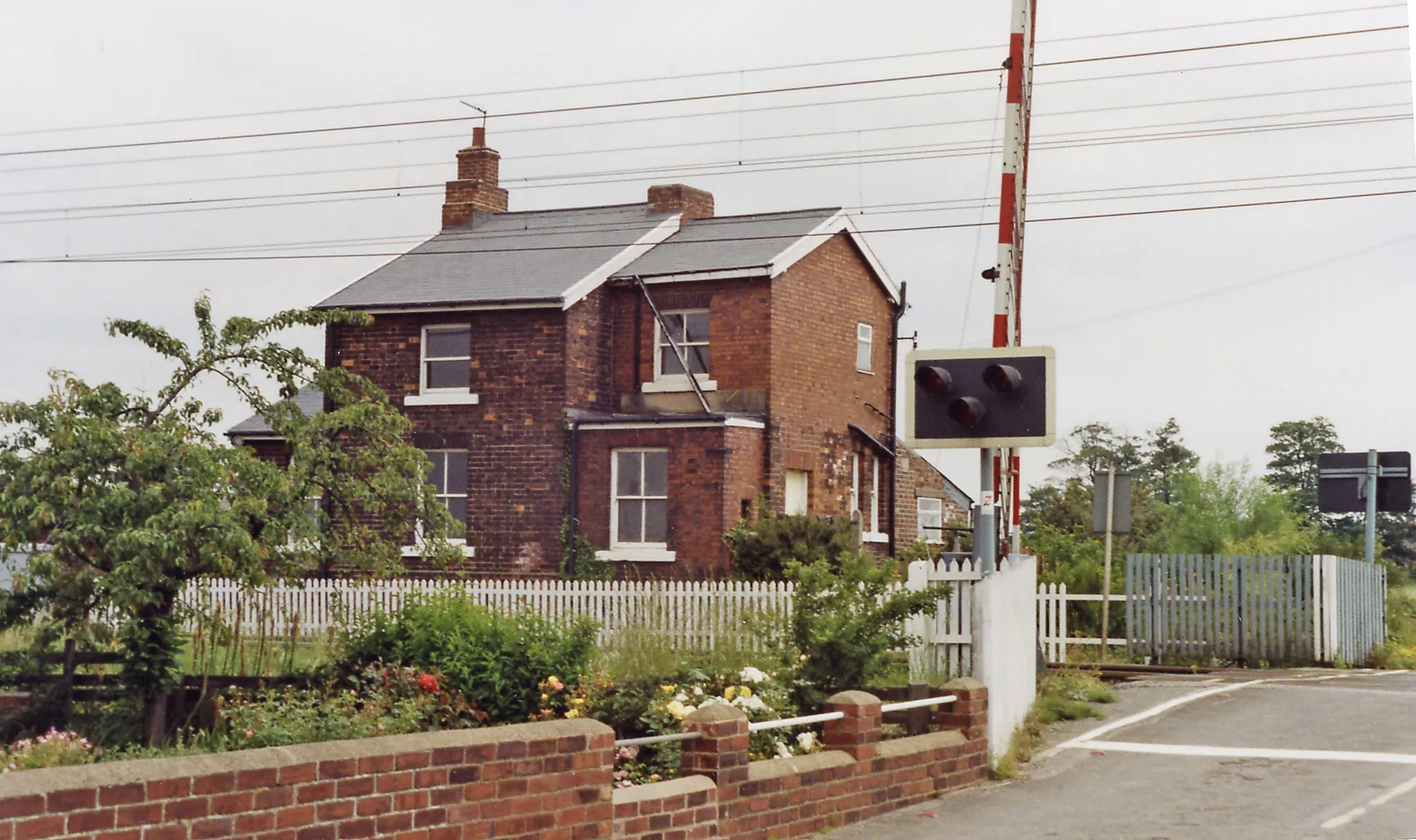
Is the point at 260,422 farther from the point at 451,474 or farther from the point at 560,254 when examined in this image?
the point at 560,254

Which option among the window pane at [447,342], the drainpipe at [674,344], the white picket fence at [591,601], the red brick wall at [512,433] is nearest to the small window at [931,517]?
the drainpipe at [674,344]

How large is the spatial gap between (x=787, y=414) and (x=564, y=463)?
414 centimetres

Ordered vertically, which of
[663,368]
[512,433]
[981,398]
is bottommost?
[981,398]

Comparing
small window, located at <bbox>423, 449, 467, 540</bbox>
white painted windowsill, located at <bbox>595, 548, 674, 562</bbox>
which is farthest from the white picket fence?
small window, located at <bbox>423, 449, 467, 540</bbox>

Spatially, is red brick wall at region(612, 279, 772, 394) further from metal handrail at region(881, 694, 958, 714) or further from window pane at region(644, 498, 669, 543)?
metal handrail at region(881, 694, 958, 714)

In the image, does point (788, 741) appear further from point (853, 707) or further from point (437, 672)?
point (437, 672)

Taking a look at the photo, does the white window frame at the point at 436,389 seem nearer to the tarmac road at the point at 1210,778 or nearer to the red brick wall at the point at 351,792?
the tarmac road at the point at 1210,778

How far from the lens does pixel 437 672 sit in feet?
41.1

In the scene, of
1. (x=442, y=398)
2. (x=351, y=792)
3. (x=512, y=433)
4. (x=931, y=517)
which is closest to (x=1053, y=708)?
(x=351, y=792)

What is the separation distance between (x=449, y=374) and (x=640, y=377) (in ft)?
11.5

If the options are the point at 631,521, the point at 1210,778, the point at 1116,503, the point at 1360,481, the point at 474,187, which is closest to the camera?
the point at 1210,778

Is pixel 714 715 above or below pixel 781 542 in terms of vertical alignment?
below

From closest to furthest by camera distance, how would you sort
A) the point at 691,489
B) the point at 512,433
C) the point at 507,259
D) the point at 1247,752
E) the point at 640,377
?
the point at 1247,752 < the point at 691,489 < the point at 512,433 < the point at 640,377 < the point at 507,259

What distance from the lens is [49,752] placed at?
1110 centimetres
